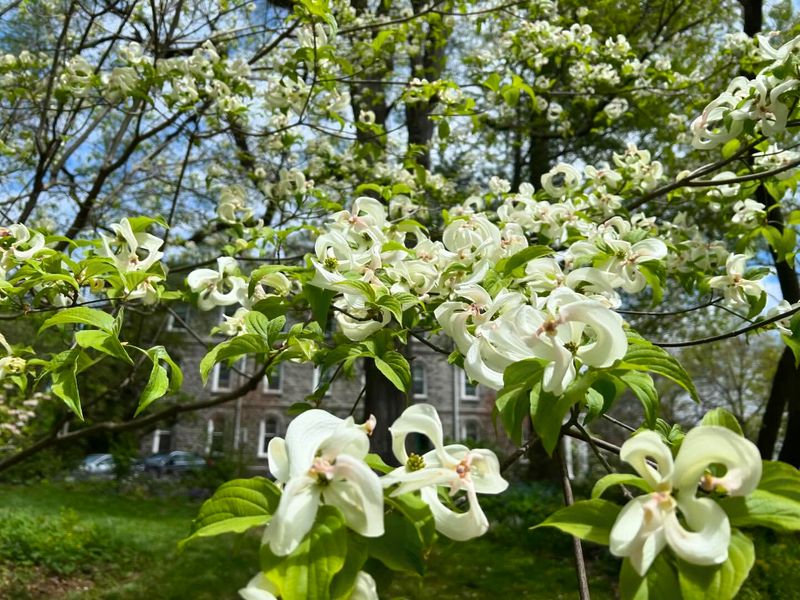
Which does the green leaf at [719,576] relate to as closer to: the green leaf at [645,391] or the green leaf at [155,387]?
the green leaf at [645,391]

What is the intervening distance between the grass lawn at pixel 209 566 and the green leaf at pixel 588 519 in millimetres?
3958

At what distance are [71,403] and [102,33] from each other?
14.0 ft

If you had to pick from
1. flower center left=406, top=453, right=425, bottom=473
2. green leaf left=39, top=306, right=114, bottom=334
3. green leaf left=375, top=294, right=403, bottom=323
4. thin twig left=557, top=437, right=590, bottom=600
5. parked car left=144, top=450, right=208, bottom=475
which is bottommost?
parked car left=144, top=450, right=208, bottom=475

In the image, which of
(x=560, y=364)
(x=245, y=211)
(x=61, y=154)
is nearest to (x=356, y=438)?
(x=560, y=364)

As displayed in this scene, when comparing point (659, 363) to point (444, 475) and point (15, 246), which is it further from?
point (15, 246)

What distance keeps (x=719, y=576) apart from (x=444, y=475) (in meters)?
0.30

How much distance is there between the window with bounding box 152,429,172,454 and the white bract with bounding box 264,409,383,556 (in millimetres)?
23631

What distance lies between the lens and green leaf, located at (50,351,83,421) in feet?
3.81

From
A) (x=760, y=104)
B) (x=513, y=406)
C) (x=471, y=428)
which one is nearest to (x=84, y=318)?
(x=513, y=406)

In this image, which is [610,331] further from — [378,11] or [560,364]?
[378,11]

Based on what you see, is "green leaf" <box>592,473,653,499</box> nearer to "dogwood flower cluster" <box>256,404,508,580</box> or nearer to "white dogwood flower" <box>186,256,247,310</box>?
"dogwood flower cluster" <box>256,404,508,580</box>

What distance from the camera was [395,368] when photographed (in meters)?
1.24

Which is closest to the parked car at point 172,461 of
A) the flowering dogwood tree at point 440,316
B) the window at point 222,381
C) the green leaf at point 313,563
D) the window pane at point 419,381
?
the window at point 222,381

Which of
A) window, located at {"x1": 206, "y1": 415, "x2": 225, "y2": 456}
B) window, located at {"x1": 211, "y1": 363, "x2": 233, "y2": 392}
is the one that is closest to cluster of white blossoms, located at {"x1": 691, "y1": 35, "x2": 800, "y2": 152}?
window, located at {"x1": 206, "y1": 415, "x2": 225, "y2": 456}
